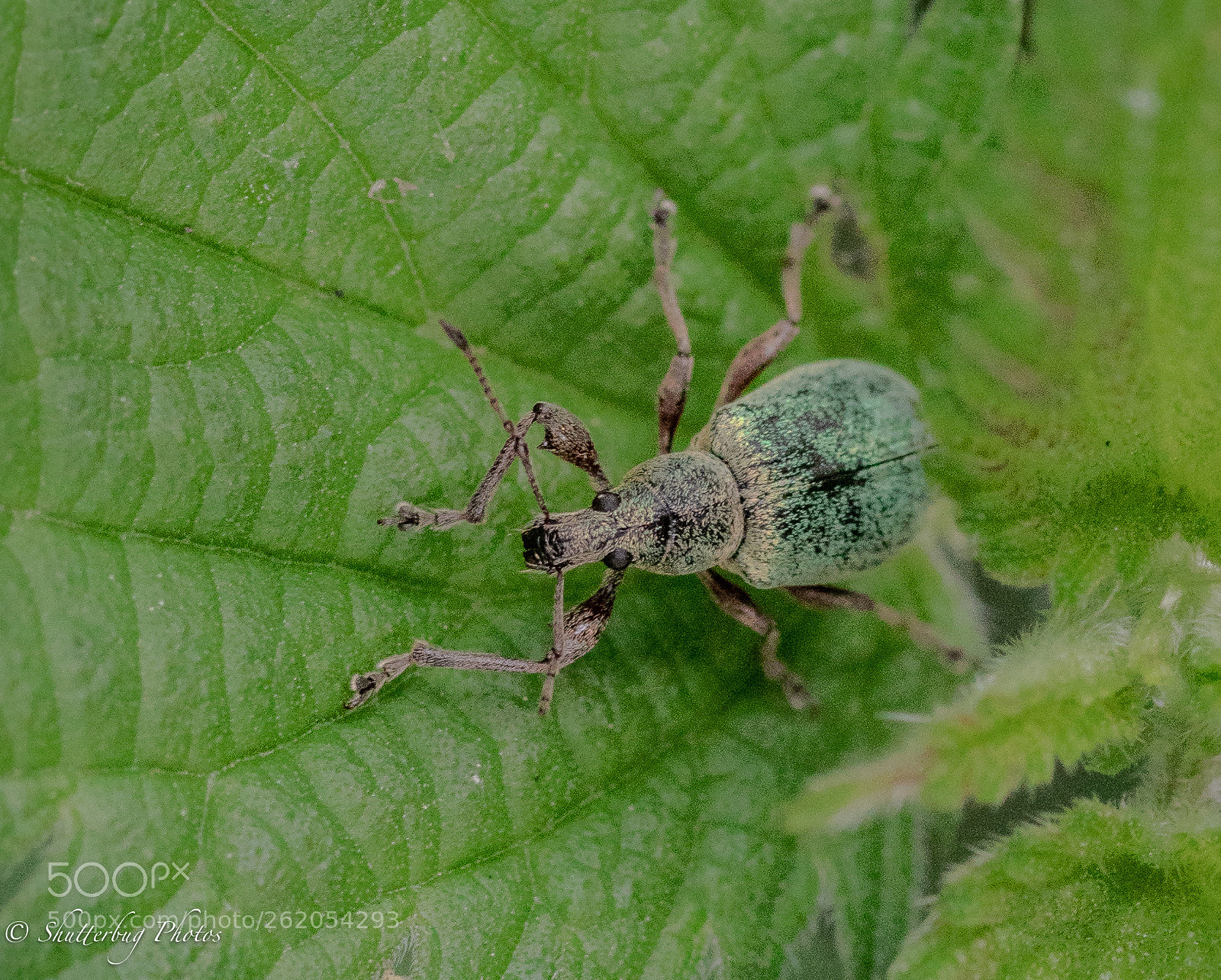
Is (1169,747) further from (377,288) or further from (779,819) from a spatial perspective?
(377,288)

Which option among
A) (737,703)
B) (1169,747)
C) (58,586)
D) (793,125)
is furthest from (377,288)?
(1169,747)

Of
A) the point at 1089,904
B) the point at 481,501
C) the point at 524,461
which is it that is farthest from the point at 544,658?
the point at 1089,904

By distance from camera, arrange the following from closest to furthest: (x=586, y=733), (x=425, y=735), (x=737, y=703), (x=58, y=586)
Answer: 1. (x=58, y=586)
2. (x=425, y=735)
3. (x=586, y=733)
4. (x=737, y=703)

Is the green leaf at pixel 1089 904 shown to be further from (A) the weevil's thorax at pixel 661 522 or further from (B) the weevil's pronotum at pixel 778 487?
(A) the weevil's thorax at pixel 661 522

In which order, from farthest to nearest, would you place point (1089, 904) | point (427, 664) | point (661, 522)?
point (661, 522)
point (427, 664)
point (1089, 904)

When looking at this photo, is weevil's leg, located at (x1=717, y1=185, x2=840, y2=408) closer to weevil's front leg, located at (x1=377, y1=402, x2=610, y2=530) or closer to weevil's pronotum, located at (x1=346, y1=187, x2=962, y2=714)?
weevil's pronotum, located at (x1=346, y1=187, x2=962, y2=714)

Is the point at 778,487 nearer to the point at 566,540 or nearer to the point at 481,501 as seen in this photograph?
the point at 566,540
